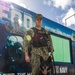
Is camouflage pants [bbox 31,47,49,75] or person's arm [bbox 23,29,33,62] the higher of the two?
person's arm [bbox 23,29,33,62]

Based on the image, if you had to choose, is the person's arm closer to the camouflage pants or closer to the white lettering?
the camouflage pants

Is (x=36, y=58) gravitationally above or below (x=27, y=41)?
below

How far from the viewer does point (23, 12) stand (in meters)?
4.96

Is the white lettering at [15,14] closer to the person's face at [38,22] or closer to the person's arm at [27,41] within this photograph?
the person's arm at [27,41]

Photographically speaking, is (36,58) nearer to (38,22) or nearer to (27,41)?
(27,41)

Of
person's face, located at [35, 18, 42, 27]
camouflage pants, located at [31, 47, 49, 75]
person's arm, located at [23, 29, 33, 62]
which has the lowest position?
camouflage pants, located at [31, 47, 49, 75]

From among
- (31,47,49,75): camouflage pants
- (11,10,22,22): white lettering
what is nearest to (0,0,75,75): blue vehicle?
(11,10,22,22): white lettering

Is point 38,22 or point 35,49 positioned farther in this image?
point 38,22

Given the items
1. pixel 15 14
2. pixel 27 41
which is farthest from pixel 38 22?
pixel 15 14

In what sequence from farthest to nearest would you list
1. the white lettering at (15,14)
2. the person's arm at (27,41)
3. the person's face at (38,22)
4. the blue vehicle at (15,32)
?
the person's face at (38,22), the person's arm at (27,41), the white lettering at (15,14), the blue vehicle at (15,32)

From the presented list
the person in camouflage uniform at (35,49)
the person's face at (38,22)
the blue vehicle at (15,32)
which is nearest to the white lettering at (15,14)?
the blue vehicle at (15,32)

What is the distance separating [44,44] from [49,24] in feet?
2.54

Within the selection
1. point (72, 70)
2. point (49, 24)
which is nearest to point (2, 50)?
point (49, 24)

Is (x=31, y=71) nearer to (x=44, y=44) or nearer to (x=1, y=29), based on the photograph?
(x=44, y=44)
